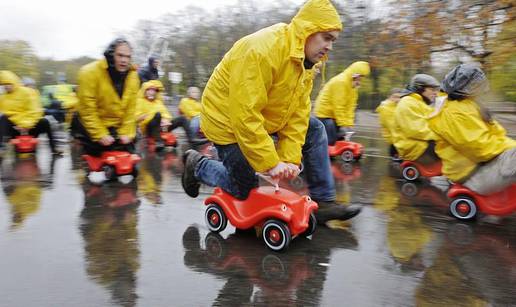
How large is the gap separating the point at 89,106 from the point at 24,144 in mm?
3422

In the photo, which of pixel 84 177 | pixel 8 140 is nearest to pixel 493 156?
pixel 84 177

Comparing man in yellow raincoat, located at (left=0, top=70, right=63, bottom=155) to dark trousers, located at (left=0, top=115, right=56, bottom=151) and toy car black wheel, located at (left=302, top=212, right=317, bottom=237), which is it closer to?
dark trousers, located at (left=0, top=115, right=56, bottom=151)

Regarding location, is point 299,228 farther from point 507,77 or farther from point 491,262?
point 507,77

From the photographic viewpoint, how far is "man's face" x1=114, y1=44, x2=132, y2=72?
19.1 feet

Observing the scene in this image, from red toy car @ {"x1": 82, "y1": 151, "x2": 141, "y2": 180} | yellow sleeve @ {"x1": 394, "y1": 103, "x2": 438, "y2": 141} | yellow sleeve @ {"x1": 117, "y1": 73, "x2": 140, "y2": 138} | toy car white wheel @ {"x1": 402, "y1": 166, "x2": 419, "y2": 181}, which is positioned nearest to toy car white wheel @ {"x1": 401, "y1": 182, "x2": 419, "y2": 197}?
toy car white wheel @ {"x1": 402, "y1": 166, "x2": 419, "y2": 181}

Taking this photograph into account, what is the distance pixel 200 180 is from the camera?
440cm

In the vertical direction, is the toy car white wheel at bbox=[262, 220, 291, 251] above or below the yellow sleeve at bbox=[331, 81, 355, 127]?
below

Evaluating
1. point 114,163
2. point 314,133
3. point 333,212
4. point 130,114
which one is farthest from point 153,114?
point 333,212

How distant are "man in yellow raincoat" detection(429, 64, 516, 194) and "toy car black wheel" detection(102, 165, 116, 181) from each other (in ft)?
13.1

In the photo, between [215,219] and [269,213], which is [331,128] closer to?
[215,219]

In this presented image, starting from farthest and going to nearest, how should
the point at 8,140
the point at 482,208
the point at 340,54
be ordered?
the point at 340,54
the point at 8,140
the point at 482,208

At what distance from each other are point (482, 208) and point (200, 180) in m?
2.77

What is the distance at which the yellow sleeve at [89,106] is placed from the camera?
592 cm

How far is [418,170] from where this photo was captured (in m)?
6.84
